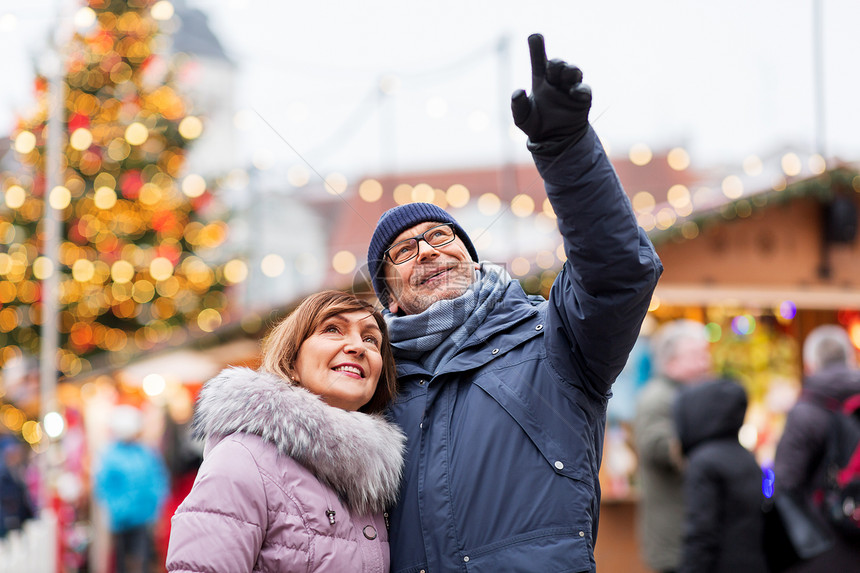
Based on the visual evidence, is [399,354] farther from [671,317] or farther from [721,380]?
[671,317]

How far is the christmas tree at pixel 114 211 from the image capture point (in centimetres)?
1255

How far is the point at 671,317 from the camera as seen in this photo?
7.11m

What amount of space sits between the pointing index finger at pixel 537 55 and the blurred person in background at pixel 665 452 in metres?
3.32

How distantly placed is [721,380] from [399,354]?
2376 mm

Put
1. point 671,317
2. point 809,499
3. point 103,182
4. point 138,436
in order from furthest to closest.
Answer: point 103,182, point 138,436, point 671,317, point 809,499

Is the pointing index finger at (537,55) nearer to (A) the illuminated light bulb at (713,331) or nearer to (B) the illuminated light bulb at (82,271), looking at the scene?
(A) the illuminated light bulb at (713,331)

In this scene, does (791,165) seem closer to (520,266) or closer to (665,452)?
(520,266)

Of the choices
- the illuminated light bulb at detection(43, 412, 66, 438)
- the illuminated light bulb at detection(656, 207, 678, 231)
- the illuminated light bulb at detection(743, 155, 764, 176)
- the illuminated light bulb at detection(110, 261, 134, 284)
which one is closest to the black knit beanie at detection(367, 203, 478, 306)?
the illuminated light bulb at detection(656, 207, 678, 231)

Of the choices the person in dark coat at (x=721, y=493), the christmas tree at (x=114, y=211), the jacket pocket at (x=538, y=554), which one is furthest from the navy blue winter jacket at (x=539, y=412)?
the christmas tree at (x=114, y=211)

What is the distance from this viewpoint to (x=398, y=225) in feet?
7.27

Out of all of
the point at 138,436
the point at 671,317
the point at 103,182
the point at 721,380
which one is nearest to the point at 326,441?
the point at 721,380

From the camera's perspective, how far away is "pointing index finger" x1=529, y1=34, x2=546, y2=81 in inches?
61.5

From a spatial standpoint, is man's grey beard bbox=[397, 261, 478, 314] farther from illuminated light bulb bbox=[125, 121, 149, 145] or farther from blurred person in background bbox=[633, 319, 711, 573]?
illuminated light bulb bbox=[125, 121, 149, 145]

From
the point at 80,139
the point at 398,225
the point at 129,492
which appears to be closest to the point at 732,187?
the point at 398,225
